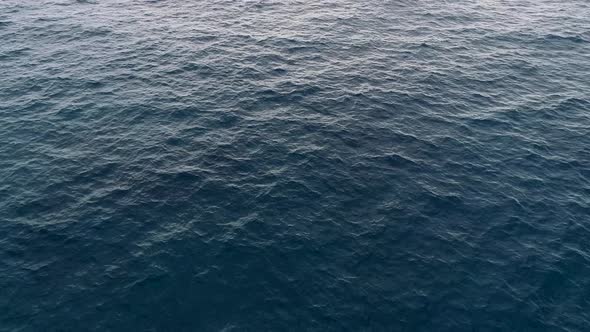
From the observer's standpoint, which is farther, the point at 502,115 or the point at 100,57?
the point at 100,57

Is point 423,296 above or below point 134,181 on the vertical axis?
below

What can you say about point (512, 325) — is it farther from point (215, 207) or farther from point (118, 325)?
point (118, 325)

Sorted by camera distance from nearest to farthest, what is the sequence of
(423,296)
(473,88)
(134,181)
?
(423,296), (134,181), (473,88)

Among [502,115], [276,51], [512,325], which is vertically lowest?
[512,325]

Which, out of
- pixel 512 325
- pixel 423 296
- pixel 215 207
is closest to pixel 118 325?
pixel 215 207

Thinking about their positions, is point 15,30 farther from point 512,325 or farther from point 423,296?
point 512,325

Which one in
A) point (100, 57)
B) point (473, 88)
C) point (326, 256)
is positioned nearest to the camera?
point (326, 256)
